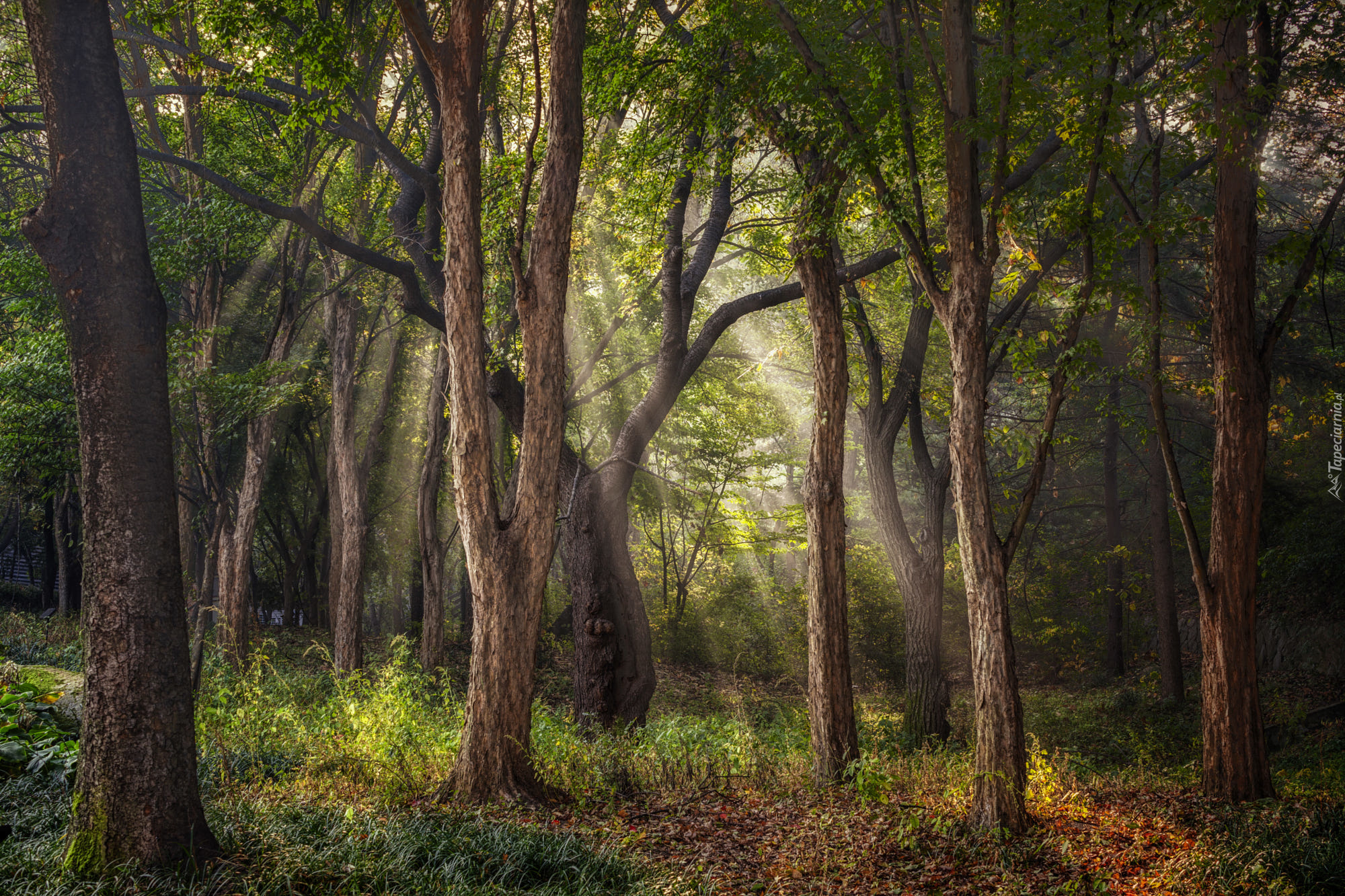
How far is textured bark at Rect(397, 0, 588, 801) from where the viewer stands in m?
6.42

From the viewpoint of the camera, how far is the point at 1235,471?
7.43 m

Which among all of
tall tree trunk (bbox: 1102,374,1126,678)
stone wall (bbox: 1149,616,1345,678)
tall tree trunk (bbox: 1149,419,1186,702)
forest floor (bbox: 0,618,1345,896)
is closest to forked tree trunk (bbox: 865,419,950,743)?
forest floor (bbox: 0,618,1345,896)

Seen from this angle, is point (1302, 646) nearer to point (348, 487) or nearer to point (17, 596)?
point (348, 487)

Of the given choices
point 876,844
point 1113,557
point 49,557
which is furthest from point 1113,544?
point 49,557

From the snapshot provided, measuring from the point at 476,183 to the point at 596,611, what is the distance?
19.2ft

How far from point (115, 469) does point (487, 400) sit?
3.04 meters

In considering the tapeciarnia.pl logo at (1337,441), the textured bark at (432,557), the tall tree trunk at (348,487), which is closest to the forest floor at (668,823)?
the tapeciarnia.pl logo at (1337,441)

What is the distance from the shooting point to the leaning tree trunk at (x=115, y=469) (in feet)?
13.7

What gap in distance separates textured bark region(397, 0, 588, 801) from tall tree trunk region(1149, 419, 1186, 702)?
12.4 meters

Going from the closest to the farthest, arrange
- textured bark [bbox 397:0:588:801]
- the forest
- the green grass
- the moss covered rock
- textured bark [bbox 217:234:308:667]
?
the green grass
the forest
textured bark [bbox 397:0:588:801]
the moss covered rock
textured bark [bbox 217:234:308:667]

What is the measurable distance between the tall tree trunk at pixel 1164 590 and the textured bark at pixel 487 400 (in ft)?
40.7

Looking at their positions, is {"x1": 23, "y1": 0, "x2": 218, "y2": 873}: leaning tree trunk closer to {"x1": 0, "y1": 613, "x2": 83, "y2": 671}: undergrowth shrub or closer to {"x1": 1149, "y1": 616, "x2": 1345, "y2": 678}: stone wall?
{"x1": 0, "y1": 613, "x2": 83, "y2": 671}: undergrowth shrub

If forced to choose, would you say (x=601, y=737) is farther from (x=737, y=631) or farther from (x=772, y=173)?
(x=737, y=631)

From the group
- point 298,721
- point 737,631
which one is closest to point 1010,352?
point 298,721
